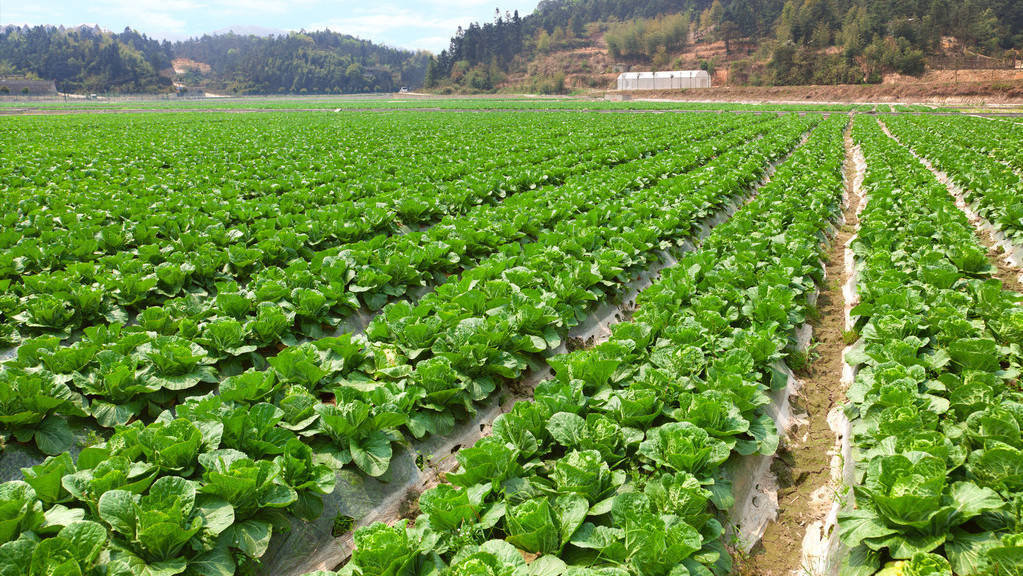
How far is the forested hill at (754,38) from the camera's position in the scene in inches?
2938

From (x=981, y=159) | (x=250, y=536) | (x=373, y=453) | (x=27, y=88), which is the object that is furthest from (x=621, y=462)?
(x=27, y=88)

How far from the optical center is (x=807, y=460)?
171 inches

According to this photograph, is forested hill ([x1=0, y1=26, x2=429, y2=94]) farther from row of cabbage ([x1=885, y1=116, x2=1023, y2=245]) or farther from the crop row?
row of cabbage ([x1=885, y1=116, x2=1023, y2=245])

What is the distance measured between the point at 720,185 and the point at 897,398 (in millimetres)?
8802

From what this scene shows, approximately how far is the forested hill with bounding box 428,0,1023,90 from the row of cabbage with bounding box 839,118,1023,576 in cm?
7942

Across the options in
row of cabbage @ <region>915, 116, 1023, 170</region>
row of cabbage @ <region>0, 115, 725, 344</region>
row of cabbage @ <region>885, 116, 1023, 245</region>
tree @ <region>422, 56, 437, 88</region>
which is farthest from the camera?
tree @ <region>422, 56, 437, 88</region>

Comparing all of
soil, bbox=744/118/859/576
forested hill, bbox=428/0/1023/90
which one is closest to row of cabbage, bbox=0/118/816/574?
soil, bbox=744/118/859/576

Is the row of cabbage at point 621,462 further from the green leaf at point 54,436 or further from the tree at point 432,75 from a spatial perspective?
the tree at point 432,75

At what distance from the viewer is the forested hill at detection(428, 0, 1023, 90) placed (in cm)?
7462

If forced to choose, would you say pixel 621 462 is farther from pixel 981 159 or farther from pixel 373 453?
pixel 981 159

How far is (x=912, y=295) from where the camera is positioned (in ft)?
17.7

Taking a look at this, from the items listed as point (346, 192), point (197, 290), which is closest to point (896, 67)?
point (346, 192)

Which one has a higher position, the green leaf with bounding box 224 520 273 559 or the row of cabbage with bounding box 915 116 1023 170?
the row of cabbage with bounding box 915 116 1023 170

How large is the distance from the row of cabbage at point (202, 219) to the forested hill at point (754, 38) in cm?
7350
